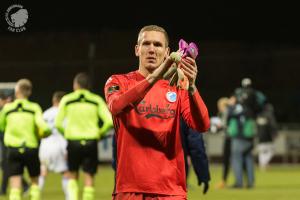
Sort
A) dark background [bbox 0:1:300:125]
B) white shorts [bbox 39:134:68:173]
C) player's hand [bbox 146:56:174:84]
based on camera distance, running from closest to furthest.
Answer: player's hand [bbox 146:56:174:84]
white shorts [bbox 39:134:68:173]
dark background [bbox 0:1:300:125]

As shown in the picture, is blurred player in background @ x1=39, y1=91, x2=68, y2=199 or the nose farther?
blurred player in background @ x1=39, y1=91, x2=68, y2=199

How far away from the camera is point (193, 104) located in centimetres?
508

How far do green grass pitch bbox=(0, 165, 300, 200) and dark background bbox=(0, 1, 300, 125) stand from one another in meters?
5.10

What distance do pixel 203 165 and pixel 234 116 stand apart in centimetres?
1061

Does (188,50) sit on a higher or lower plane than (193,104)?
higher

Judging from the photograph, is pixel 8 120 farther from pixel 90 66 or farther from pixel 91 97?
pixel 90 66

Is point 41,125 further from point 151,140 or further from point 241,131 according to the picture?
point 241,131

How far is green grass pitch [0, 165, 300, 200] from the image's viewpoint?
50.2ft

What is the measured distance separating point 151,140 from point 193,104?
376 mm

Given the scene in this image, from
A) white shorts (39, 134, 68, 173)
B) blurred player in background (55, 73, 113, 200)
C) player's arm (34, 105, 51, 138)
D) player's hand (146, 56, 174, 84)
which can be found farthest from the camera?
white shorts (39, 134, 68, 173)

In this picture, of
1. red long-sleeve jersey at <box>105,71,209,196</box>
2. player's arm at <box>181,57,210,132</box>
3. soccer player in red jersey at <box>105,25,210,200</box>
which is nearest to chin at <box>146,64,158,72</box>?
soccer player in red jersey at <box>105,25,210,200</box>

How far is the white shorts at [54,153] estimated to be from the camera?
1372cm

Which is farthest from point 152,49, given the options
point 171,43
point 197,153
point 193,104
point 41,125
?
point 171,43

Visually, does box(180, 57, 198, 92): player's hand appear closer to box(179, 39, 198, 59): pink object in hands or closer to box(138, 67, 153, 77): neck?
box(179, 39, 198, 59): pink object in hands
